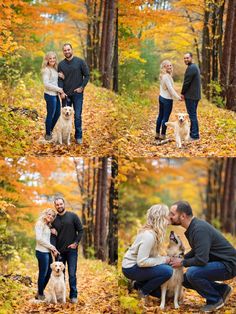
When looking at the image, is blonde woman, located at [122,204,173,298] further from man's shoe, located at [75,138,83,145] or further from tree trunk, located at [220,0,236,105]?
tree trunk, located at [220,0,236,105]

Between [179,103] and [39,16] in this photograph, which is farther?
[39,16]

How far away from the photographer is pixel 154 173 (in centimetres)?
1213

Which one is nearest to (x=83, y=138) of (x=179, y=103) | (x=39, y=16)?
(x=179, y=103)

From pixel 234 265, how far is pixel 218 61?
3.00m

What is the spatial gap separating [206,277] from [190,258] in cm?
27

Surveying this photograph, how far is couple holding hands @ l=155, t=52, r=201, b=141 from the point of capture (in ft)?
26.6

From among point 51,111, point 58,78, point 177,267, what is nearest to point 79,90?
point 58,78

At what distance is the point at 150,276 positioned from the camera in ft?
23.6

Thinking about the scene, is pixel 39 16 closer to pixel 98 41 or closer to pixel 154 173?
pixel 98 41

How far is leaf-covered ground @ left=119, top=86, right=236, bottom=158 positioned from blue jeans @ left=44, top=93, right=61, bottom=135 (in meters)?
1.00

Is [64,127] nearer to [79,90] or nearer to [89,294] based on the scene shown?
[79,90]

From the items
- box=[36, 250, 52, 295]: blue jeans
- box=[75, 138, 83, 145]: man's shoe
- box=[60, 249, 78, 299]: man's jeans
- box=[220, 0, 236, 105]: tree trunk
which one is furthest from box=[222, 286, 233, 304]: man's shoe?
box=[220, 0, 236, 105]: tree trunk

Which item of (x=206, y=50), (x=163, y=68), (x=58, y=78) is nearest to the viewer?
(x=58, y=78)

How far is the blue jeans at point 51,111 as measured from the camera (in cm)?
804
